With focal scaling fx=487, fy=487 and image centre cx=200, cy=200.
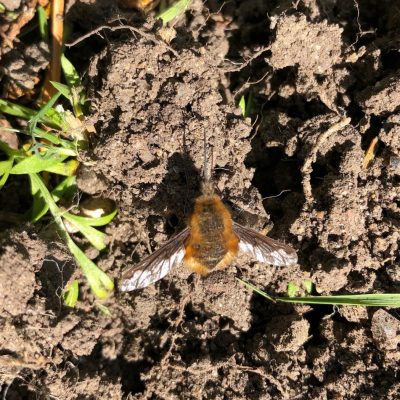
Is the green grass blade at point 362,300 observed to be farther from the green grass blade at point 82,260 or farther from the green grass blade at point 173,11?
the green grass blade at point 173,11

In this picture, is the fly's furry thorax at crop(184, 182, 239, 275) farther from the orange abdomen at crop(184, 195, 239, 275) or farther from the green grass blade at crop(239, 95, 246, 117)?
the green grass blade at crop(239, 95, 246, 117)

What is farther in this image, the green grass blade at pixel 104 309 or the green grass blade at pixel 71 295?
the green grass blade at pixel 104 309

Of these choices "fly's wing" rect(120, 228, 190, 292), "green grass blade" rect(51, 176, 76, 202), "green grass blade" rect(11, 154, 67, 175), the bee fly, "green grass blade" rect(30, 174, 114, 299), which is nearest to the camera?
"fly's wing" rect(120, 228, 190, 292)

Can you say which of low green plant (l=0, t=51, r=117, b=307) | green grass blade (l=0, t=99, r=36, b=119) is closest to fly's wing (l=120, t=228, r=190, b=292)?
low green plant (l=0, t=51, r=117, b=307)

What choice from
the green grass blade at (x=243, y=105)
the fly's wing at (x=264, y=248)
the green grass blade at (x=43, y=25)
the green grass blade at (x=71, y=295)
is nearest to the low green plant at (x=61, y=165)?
the green grass blade at (x=71, y=295)

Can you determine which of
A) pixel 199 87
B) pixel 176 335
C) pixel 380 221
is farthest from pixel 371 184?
pixel 176 335

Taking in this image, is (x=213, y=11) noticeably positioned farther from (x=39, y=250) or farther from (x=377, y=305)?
(x=377, y=305)

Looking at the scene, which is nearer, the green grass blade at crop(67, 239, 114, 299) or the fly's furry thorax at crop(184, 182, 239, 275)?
the fly's furry thorax at crop(184, 182, 239, 275)
